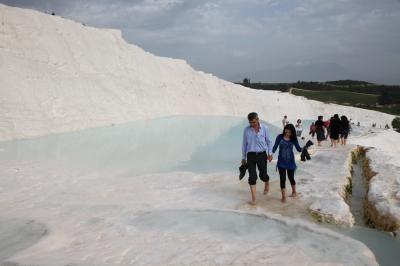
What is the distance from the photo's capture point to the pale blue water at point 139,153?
11289 millimetres

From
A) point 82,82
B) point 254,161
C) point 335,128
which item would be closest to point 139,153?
point 254,161

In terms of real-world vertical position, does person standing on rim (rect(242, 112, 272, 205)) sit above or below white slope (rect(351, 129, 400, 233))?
above

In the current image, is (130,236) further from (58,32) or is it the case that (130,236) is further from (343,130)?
(58,32)

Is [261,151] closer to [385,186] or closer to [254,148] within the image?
[254,148]

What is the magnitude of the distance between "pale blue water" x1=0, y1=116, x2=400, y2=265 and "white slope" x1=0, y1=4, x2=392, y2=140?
2262mm

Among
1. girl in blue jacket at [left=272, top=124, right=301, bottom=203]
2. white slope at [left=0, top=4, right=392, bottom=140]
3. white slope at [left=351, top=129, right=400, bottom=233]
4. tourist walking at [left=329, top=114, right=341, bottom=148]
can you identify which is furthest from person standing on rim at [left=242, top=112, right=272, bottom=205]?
white slope at [left=0, top=4, right=392, bottom=140]

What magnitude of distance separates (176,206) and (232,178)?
8.66 ft

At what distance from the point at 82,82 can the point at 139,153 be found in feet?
41.9

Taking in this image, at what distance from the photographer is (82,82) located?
25.3 m

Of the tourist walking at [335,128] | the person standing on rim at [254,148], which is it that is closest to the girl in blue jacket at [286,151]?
the person standing on rim at [254,148]

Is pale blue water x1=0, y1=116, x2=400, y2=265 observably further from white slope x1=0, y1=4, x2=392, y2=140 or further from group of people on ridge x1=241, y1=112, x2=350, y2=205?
white slope x1=0, y1=4, x2=392, y2=140

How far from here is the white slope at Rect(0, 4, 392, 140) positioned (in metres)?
20.5

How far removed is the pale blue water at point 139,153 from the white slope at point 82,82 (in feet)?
7.42

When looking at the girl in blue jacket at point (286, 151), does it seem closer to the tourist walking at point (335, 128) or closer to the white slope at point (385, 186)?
the white slope at point (385, 186)
